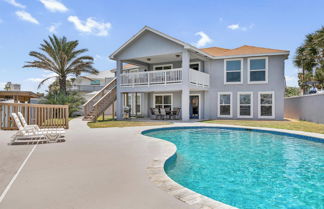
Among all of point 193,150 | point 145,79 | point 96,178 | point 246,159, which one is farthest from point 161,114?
point 96,178

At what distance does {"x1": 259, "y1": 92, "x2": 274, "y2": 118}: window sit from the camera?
54.8ft

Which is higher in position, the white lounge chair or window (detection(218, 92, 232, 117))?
window (detection(218, 92, 232, 117))

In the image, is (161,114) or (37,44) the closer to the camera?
(161,114)

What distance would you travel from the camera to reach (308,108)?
15453 mm

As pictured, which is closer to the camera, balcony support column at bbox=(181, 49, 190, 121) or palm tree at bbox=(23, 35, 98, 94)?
balcony support column at bbox=(181, 49, 190, 121)

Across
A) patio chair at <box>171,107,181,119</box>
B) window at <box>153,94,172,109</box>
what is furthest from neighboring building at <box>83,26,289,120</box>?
patio chair at <box>171,107,181,119</box>

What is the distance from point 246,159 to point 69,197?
16.6 ft

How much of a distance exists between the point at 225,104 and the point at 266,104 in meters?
3.08

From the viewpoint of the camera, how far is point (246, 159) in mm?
6328

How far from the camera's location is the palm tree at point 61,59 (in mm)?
21109

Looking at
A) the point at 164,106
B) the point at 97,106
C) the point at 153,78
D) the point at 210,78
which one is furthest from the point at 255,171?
the point at 164,106

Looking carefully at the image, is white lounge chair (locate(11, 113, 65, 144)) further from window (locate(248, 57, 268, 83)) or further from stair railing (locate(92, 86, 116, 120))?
window (locate(248, 57, 268, 83))

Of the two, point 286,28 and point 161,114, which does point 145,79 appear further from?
point 286,28

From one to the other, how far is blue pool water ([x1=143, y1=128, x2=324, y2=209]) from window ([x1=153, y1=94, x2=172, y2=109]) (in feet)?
35.5
